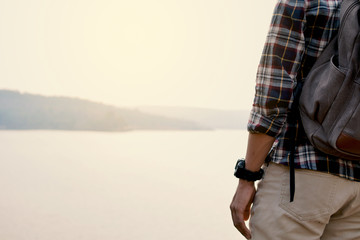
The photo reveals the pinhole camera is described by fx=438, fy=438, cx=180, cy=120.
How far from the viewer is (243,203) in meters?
0.82

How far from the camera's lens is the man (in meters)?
0.77

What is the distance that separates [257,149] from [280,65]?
16 cm

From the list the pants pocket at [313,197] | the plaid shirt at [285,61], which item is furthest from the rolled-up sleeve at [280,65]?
the pants pocket at [313,197]

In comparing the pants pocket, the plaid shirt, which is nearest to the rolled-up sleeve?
the plaid shirt

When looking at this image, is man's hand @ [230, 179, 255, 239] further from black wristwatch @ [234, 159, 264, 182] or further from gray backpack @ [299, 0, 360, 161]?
gray backpack @ [299, 0, 360, 161]

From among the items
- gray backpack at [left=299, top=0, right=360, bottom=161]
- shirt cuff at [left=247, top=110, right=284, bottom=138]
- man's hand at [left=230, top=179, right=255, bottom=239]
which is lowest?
man's hand at [left=230, top=179, right=255, bottom=239]

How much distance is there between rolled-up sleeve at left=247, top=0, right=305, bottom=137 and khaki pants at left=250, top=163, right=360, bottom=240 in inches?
3.6

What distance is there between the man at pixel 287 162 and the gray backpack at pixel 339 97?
0.03m

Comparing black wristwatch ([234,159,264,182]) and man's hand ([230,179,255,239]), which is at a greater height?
black wristwatch ([234,159,264,182])

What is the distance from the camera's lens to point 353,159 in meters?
0.77

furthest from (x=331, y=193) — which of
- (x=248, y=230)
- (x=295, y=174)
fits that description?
(x=248, y=230)

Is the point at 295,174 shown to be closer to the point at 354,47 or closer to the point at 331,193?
the point at 331,193

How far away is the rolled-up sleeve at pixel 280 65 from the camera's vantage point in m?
0.80

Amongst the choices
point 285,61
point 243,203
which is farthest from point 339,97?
point 243,203
